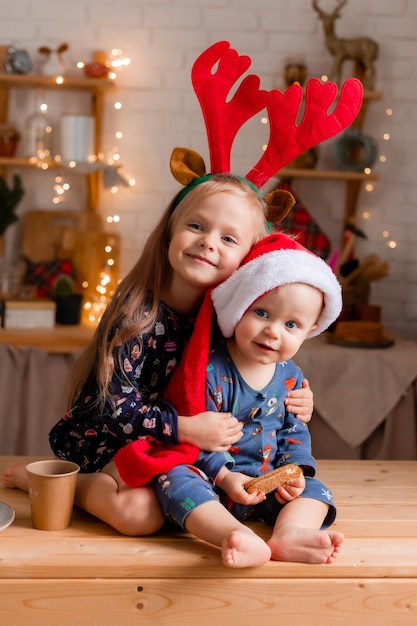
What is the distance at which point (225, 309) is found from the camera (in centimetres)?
158

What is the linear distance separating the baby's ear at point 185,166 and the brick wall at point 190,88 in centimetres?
189

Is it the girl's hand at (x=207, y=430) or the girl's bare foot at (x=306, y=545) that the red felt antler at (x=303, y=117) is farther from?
the girl's bare foot at (x=306, y=545)

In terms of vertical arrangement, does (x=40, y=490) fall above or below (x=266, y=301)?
below

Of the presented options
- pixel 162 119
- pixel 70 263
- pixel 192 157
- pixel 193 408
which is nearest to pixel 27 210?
pixel 70 263

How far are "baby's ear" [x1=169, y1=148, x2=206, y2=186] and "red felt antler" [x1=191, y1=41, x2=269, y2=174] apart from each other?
0.03 meters

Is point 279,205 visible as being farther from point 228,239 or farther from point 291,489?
point 291,489

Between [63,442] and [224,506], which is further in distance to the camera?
[63,442]

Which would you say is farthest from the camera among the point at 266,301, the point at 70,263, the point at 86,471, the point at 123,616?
the point at 70,263

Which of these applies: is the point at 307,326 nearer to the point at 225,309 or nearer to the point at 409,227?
the point at 225,309

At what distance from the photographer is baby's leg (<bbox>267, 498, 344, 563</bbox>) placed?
56.2 inches

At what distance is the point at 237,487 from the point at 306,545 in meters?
0.16

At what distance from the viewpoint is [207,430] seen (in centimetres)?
155

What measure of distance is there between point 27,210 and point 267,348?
2.31 metres

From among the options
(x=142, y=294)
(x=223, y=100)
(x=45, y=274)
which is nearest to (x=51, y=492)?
(x=142, y=294)
